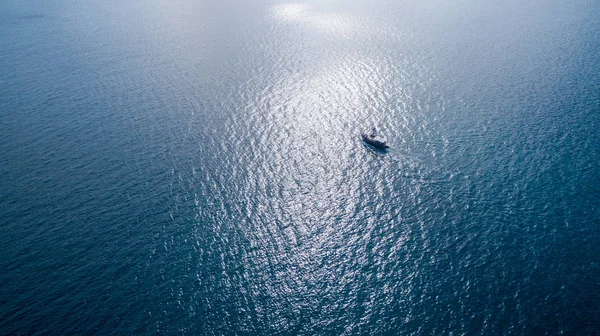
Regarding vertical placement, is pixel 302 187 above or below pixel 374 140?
below

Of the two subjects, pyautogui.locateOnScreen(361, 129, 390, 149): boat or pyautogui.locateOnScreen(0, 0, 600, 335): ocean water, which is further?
pyautogui.locateOnScreen(361, 129, 390, 149): boat

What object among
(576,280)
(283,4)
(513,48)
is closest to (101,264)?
(576,280)

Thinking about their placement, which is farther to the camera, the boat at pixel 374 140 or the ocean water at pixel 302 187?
the boat at pixel 374 140

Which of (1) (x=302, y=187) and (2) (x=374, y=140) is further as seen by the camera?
(2) (x=374, y=140)
